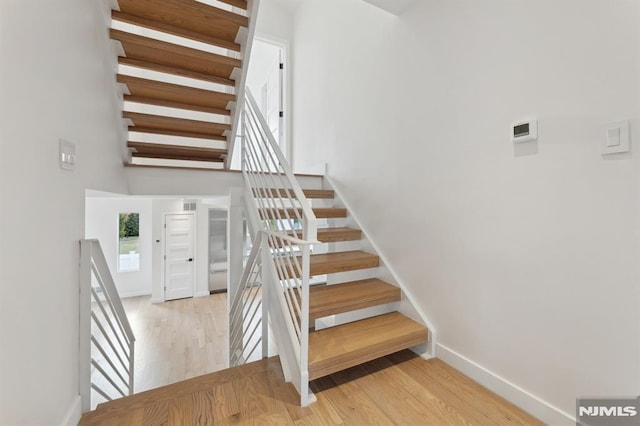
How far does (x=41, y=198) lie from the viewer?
1.02 meters

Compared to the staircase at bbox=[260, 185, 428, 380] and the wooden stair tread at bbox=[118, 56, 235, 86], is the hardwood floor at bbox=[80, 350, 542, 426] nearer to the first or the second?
the staircase at bbox=[260, 185, 428, 380]

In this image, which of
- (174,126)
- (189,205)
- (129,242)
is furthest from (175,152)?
(129,242)

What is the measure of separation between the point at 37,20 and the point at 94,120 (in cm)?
69

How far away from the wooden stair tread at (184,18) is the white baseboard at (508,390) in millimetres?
2584

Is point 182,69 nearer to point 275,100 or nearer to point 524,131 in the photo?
point 524,131

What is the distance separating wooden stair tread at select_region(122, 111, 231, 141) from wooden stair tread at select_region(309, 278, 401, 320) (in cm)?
166

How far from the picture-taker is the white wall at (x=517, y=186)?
1145 mm

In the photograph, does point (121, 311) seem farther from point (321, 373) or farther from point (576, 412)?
point (576, 412)

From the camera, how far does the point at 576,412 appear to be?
49.9 inches

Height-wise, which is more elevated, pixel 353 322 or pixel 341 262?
pixel 341 262

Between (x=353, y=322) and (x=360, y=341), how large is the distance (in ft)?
0.96

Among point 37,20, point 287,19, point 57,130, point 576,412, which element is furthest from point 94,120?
point 287,19

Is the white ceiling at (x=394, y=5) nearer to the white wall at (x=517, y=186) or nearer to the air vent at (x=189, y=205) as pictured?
the white wall at (x=517, y=186)

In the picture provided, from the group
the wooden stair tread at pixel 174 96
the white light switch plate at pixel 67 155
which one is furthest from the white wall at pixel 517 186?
the white light switch plate at pixel 67 155
